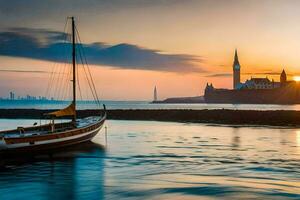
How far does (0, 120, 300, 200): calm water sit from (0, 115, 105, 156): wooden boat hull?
0.94 meters

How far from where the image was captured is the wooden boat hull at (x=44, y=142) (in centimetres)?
2989

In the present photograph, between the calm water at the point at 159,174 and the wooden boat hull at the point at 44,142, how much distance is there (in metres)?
0.94

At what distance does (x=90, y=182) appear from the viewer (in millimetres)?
23062

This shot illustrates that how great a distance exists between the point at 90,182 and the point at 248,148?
20070mm

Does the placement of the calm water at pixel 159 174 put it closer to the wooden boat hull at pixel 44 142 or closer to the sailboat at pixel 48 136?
the wooden boat hull at pixel 44 142

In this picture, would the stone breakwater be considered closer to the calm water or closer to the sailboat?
the calm water

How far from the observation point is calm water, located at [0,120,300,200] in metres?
20.0

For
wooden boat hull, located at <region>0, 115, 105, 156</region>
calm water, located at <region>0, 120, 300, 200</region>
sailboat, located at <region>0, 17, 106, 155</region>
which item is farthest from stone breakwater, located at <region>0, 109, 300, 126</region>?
wooden boat hull, located at <region>0, 115, 105, 156</region>

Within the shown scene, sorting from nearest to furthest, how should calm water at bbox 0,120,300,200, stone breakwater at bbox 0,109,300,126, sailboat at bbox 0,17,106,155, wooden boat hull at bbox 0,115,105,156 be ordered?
calm water at bbox 0,120,300,200 → wooden boat hull at bbox 0,115,105,156 → sailboat at bbox 0,17,106,155 → stone breakwater at bbox 0,109,300,126

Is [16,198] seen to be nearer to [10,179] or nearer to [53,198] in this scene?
[53,198]

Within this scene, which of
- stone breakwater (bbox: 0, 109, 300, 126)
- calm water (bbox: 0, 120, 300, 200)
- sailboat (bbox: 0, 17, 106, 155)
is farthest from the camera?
stone breakwater (bbox: 0, 109, 300, 126)

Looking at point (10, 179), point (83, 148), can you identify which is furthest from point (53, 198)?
point (83, 148)

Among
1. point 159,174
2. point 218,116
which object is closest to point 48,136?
point 159,174

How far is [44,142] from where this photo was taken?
1292 inches
